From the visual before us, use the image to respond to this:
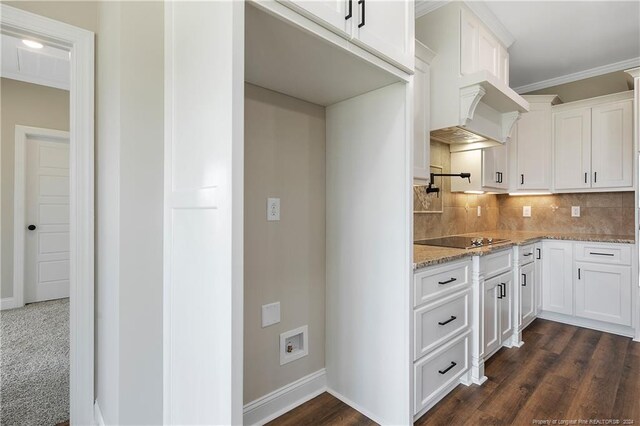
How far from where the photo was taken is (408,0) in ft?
4.96

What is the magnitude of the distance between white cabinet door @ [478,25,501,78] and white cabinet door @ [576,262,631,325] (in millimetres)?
2064

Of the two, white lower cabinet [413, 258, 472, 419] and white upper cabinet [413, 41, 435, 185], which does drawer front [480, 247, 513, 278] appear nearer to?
white lower cabinet [413, 258, 472, 419]

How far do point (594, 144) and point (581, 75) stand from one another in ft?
2.87

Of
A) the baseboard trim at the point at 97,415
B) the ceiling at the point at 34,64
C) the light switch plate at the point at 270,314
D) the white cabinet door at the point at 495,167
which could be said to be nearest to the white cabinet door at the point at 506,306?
the white cabinet door at the point at 495,167

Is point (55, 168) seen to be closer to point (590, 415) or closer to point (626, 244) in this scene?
point (590, 415)

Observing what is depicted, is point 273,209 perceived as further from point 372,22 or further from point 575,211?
point 575,211

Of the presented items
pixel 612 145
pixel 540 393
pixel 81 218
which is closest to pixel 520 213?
pixel 612 145

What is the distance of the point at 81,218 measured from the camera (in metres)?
1.53

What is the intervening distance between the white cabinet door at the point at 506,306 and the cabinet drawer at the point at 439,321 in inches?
22.2

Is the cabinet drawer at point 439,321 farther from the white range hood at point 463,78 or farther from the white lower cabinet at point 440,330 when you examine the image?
the white range hood at point 463,78

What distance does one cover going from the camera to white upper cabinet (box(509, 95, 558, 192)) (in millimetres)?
3506

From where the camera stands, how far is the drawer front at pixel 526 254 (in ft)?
9.04

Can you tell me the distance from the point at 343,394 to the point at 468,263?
1.13 metres

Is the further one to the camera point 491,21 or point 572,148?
point 572,148
